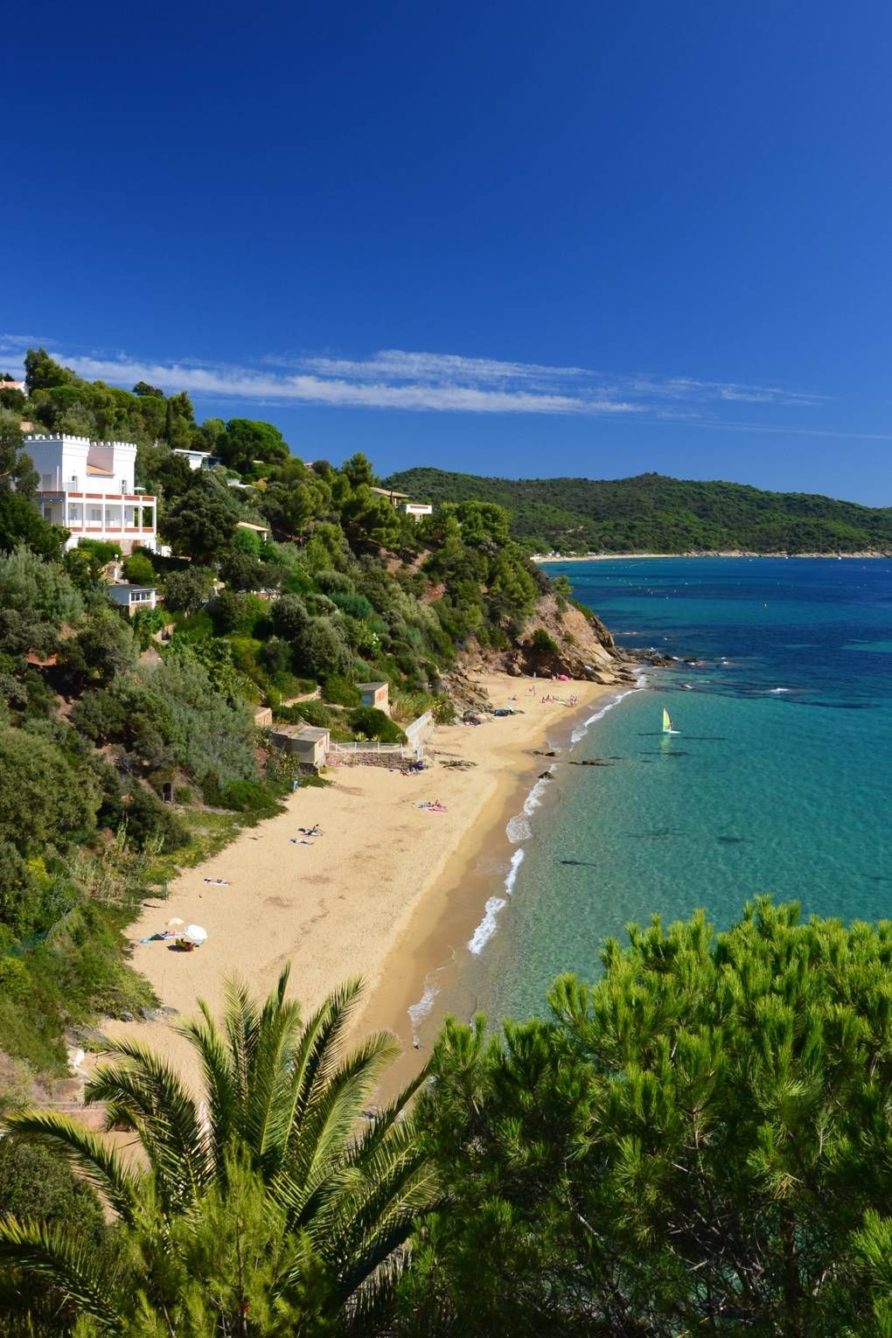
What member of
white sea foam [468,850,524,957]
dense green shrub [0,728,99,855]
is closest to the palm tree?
dense green shrub [0,728,99,855]

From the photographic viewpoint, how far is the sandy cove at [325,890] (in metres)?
17.9

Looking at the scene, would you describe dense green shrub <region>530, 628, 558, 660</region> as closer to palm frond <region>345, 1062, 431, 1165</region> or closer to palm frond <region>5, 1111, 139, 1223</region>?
palm frond <region>345, 1062, 431, 1165</region>

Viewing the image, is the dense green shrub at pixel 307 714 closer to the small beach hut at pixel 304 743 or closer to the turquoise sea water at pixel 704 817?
the small beach hut at pixel 304 743

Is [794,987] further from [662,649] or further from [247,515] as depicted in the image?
[662,649]

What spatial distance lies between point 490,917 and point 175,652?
1798 cm

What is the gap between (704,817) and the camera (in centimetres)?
3103

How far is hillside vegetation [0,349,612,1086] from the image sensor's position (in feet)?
57.9

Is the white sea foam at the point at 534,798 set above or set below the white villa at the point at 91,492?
below

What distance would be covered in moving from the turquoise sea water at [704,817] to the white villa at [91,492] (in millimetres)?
23164

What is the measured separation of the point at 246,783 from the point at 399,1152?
2177 centimetres

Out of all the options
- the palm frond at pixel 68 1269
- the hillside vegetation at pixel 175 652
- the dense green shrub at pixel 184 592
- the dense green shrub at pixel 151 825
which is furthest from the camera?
the dense green shrub at pixel 184 592

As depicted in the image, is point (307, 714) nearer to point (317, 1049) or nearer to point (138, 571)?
point (138, 571)

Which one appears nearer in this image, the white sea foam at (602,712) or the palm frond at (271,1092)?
the palm frond at (271,1092)

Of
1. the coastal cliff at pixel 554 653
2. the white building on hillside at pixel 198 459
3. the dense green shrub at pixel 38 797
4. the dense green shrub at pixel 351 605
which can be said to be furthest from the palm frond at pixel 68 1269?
the white building on hillside at pixel 198 459
